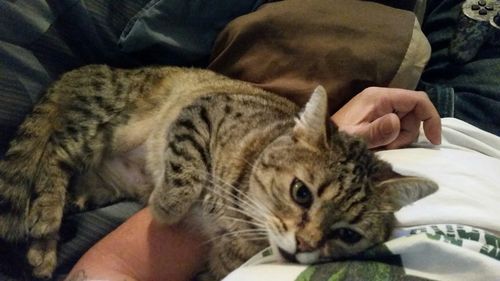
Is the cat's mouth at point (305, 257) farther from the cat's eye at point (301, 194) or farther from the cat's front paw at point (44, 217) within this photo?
the cat's front paw at point (44, 217)

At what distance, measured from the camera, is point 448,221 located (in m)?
1.03

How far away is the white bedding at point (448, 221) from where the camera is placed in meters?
0.92

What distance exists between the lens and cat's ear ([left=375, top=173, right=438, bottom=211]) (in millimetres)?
1020

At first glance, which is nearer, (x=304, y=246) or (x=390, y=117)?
(x=304, y=246)

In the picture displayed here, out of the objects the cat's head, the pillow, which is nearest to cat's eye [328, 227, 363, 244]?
the cat's head

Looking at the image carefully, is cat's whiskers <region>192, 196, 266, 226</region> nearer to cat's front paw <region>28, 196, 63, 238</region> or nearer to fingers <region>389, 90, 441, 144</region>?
cat's front paw <region>28, 196, 63, 238</region>

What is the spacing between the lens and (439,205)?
3.49 ft

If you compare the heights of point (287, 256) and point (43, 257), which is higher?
point (287, 256)

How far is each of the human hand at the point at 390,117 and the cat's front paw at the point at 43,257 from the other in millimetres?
712

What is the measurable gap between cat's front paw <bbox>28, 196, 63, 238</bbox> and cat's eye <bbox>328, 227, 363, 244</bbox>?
0.62 meters

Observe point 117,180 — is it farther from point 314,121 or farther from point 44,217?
point 314,121

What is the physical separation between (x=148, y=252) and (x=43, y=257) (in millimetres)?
226

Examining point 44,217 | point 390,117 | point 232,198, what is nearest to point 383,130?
point 390,117

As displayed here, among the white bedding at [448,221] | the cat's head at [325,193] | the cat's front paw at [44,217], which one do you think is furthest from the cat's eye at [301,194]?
the cat's front paw at [44,217]
